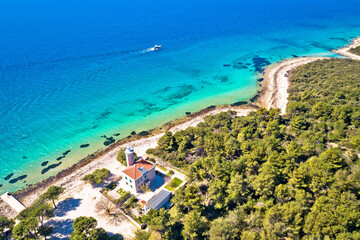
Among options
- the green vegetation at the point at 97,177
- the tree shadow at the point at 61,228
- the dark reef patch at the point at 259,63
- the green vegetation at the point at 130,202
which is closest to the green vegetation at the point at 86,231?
the tree shadow at the point at 61,228

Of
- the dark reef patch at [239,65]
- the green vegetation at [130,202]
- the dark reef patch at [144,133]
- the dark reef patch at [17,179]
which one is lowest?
the dark reef patch at [17,179]

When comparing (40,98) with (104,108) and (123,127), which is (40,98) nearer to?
(104,108)

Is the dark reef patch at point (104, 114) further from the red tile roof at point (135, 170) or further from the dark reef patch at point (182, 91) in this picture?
the red tile roof at point (135, 170)

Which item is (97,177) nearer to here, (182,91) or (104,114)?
(104,114)

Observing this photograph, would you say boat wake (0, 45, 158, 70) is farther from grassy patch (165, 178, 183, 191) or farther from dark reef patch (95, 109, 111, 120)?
grassy patch (165, 178, 183, 191)

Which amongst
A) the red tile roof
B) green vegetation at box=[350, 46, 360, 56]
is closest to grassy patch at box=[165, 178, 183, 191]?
the red tile roof

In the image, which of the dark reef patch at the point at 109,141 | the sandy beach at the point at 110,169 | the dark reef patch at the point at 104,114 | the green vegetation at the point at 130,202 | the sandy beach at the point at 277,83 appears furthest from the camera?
the sandy beach at the point at 277,83

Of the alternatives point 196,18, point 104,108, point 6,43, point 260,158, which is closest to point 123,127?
point 104,108

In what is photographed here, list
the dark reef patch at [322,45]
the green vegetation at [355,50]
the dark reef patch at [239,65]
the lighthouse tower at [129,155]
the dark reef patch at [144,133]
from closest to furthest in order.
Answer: the lighthouse tower at [129,155]
the dark reef patch at [144,133]
the dark reef patch at [239,65]
the green vegetation at [355,50]
the dark reef patch at [322,45]
